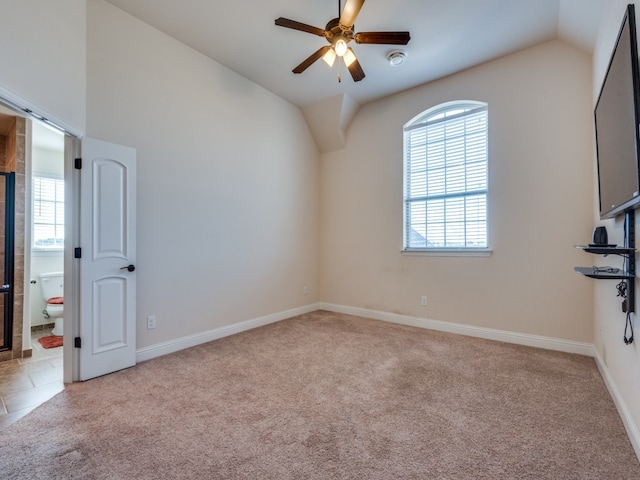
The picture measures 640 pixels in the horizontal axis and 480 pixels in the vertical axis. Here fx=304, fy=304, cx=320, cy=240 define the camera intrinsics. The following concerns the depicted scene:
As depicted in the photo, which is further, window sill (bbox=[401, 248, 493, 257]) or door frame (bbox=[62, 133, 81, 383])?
window sill (bbox=[401, 248, 493, 257])

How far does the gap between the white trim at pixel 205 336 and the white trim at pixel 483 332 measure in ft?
3.47

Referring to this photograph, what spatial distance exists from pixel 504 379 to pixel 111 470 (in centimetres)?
268

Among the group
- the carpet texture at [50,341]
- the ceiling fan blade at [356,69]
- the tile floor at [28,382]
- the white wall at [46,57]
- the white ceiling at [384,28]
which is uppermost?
the white ceiling at [384,28]

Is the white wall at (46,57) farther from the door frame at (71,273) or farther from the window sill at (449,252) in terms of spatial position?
the window sill at (449,252)

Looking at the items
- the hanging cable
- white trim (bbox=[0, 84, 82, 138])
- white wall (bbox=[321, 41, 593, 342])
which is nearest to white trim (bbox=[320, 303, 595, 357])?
white wall (bbox=[321, 41, 593, 342])

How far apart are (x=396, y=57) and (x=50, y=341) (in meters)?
5.06

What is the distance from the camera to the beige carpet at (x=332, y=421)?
1500mm

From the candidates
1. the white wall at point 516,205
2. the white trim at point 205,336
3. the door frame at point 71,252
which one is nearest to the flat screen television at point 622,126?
the white wall at point 516,205

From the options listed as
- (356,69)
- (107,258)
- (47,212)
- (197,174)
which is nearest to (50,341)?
(107,258)

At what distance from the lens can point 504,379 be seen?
245 cm

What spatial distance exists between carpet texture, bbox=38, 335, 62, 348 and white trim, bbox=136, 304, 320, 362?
137 cm

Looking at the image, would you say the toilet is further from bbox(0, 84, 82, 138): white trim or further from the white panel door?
bbox(0, 84, 82, 138): white trim

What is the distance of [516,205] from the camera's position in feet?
10.9

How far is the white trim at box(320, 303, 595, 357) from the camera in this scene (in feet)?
9.90
